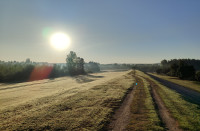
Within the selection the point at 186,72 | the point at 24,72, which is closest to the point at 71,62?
the point at 24,72

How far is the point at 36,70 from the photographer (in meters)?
67.9

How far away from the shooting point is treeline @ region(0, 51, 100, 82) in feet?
177

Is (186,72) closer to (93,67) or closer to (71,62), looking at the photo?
(71,62)

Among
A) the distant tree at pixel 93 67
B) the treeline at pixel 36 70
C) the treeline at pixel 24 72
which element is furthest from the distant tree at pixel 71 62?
the distant tree at pixel 93 67

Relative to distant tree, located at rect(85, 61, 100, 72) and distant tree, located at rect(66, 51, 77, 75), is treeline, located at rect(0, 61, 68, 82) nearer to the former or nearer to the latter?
distant tree, located at rect(66, 51, 77, 75)

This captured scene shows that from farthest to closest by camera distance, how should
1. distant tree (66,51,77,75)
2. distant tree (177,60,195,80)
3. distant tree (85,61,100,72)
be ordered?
distant tree (85,61,100,72) < distant tree (66,51,77,75) < distant tree (177,60,195,80)

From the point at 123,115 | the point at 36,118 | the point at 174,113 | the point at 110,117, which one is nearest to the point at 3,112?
the point at 36,118

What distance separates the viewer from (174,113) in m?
11.2

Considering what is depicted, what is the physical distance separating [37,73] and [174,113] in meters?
73.8

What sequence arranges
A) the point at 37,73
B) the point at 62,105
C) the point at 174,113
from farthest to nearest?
the point at 37,73, the point at 62,105, the point at 174,113

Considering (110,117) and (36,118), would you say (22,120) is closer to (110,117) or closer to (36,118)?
(36,118)

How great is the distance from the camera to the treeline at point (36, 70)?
177 ft

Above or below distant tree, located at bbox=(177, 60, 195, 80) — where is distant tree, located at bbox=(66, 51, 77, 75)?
above

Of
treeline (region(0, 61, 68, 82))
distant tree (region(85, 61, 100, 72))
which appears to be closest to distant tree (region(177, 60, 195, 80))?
treeline (region(0, 61, 68, 82))
